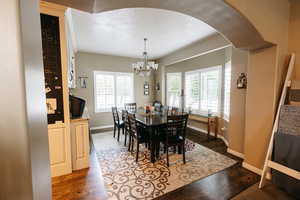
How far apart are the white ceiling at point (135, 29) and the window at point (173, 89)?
144 centimetres

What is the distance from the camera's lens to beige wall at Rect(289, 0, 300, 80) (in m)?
2.17

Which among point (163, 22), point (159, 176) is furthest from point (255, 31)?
point (159, 176)

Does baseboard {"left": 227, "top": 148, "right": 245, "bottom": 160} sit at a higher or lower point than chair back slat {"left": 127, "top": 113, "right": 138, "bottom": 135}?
lower

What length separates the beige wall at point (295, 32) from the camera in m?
2.17

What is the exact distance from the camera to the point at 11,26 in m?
0.42

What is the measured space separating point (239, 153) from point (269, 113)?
121 cm

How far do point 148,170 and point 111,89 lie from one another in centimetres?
380

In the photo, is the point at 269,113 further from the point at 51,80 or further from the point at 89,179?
the point at 51,80

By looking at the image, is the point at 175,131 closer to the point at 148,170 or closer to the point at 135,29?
the point at 148,170

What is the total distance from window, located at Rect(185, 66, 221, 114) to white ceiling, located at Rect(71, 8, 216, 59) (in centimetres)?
119

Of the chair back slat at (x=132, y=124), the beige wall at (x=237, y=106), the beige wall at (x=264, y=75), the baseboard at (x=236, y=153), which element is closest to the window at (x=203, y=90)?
the beige wall at (x=237, y=106)

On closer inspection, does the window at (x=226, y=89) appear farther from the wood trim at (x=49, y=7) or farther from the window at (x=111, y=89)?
the wood trim at (x=49, y=7)

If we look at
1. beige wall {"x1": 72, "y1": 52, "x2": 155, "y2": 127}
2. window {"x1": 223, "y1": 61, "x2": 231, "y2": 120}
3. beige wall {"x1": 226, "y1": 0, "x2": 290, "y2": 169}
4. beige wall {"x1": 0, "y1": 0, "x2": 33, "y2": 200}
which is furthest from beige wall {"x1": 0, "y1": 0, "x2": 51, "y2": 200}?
beige wall {"x1": 72, "y1": 52, "x2": 155, "y2": 127}

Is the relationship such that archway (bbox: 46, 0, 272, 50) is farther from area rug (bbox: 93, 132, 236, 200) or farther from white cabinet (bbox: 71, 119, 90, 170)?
area rug (bbox: 93, 132, 236, 200)
